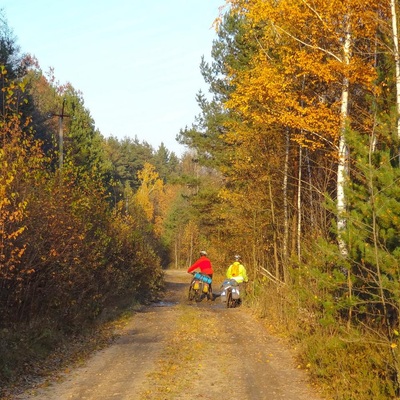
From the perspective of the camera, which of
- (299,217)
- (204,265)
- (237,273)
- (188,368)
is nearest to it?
(188,368)

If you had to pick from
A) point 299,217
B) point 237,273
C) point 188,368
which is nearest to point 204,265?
point 237,273

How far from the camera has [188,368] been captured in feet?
32.4

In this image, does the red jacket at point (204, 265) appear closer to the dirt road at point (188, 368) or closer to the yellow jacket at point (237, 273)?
the yellow jacket at point (237, 273)

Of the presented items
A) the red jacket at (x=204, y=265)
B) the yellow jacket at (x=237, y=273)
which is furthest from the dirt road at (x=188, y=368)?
the red jacket at (x=204, y=265)

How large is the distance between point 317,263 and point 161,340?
14.1 ft

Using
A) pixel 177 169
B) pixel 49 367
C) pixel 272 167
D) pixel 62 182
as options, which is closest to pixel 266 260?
pixel 272 167

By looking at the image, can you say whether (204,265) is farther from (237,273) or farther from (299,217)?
(299,217)

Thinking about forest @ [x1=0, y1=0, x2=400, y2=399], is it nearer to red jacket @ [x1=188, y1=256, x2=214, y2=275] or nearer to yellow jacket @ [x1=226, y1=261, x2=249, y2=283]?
yellow jacket @ [x1=226, y1=261, x2=249, y2=283]

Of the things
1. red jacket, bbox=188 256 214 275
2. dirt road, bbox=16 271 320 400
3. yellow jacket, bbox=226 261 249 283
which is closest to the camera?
dirt road, bbox=16 271 320 400

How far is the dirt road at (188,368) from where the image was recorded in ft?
27.6

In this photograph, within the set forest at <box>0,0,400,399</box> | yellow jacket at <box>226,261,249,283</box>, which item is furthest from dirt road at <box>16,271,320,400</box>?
yellow jacket at <box>226,261,249,283</box>

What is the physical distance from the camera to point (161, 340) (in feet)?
41.9

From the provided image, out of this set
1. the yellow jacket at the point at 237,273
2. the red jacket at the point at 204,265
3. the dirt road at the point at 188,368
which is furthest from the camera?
the red jacket at the point at 204,265

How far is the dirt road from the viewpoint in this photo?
331 inches
